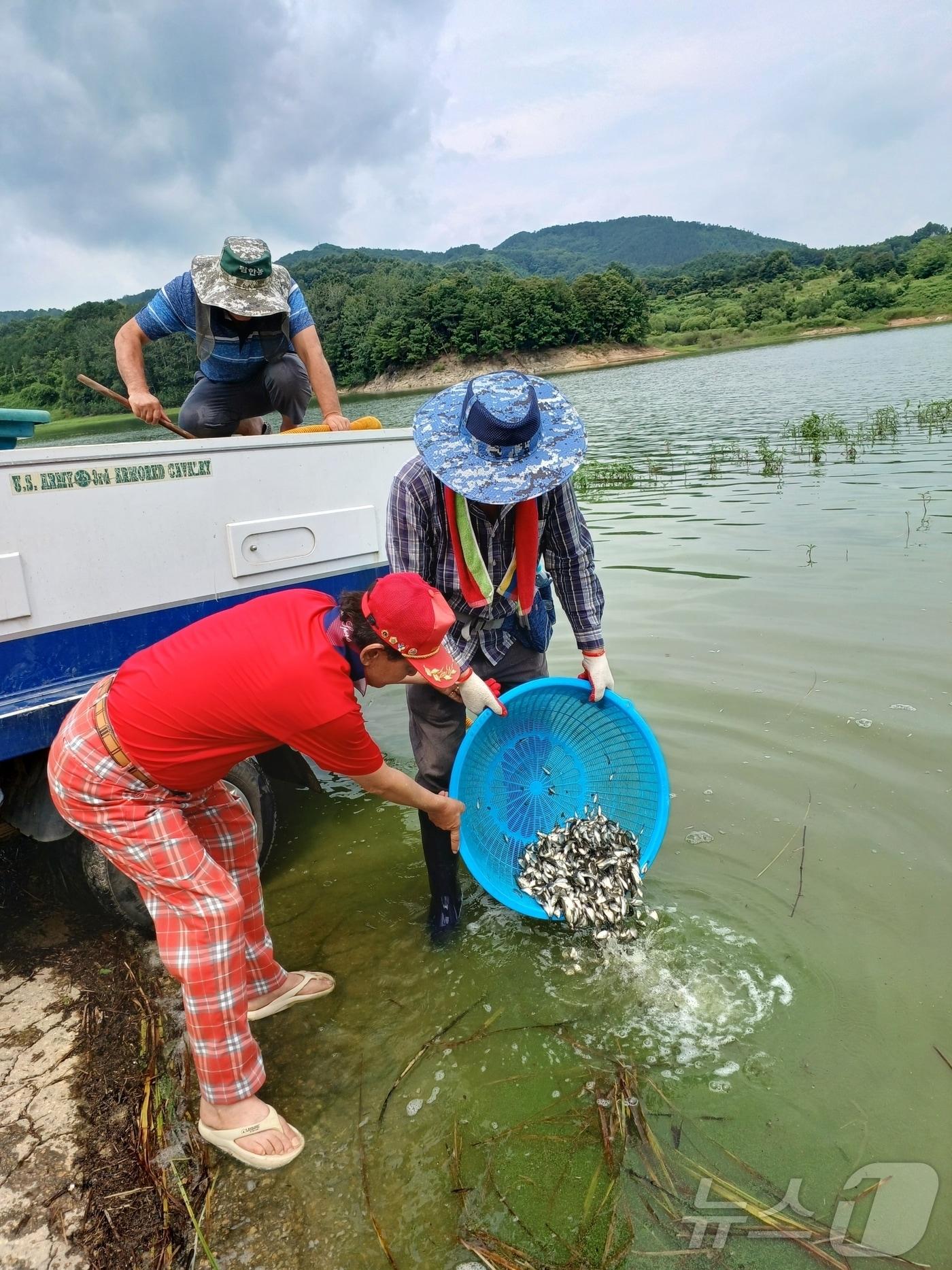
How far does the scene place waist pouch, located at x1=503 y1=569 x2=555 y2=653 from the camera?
3.15 meters

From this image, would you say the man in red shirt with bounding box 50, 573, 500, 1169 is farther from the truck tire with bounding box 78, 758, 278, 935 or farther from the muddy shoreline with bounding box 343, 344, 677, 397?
the muddy shoreline with bounding box 343, 344, 677, 397

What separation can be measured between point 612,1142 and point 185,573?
101 inches

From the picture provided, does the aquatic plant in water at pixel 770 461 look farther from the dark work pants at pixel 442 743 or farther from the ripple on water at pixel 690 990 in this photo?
the ripple on water at pixel 690 990

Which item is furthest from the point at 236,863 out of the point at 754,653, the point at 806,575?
the point at 806,575

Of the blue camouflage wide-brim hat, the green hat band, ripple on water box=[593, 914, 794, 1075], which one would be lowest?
ripple on water box=[593, 914, 794, 1075]

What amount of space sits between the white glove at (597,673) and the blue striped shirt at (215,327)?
2540mm

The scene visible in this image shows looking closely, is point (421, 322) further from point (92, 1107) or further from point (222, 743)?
point (92, 1107)

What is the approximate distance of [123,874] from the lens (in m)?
3.11

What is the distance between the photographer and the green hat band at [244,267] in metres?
3.97

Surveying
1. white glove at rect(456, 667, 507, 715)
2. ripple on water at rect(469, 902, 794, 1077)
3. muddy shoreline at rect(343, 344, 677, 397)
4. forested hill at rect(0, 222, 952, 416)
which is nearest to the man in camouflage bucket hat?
white glove at rect(456, 667, 507, 715)

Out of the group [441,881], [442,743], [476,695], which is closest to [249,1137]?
[441,881]

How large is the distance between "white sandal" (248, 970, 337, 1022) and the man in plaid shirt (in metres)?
0.50

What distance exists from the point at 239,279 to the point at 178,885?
3084 millimetres

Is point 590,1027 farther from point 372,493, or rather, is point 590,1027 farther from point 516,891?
point 372,493
